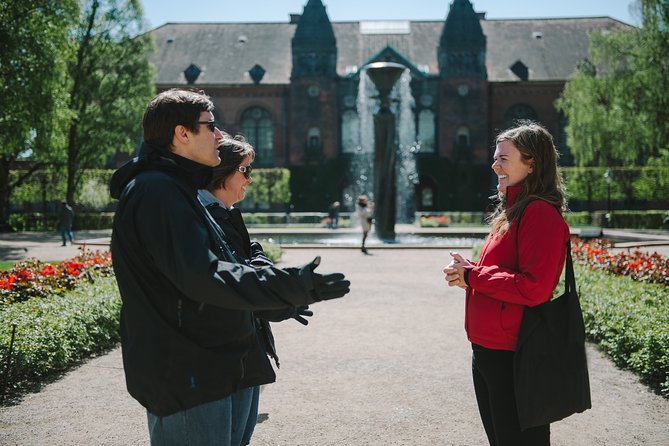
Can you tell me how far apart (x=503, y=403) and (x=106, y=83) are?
104 feet

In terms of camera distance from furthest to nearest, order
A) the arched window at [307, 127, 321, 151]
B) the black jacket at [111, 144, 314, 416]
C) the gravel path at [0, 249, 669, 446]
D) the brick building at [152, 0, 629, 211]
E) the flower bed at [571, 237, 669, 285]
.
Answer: the arched window at [307, 127, 321, 151]
the brick building at [152, 0, 629, 211]
the flower bed at [571, 237, 669, 285]
the gravel path at [0, 249, 669, 446]
the black jacket at [111, 144, 314, 416]

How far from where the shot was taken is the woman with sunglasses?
2676 mm

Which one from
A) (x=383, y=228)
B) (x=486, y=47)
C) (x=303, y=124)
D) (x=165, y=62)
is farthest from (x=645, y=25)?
(x=165, y=62)

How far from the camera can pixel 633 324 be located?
21.2 ft

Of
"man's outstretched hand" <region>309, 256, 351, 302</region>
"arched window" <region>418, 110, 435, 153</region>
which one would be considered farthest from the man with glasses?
"arched window" <region>418, 110, 435, 153</region>

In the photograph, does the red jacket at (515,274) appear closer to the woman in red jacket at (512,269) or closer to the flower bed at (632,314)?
the woman in red jacket at (512,269)

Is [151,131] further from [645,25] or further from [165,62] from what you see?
[165,62]

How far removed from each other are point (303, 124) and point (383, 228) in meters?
23.5

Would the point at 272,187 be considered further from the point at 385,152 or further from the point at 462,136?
the point at 385,152

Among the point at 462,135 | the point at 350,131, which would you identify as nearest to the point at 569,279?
the point at 350,131

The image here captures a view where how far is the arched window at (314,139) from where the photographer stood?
144 ft

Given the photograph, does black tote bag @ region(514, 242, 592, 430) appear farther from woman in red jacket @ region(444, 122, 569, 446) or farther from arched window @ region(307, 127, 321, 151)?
arched window @ region(307, 127, 321, 151)

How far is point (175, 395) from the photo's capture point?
7.42 feet

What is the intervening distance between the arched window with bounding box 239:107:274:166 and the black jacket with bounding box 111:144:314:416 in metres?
43.3
